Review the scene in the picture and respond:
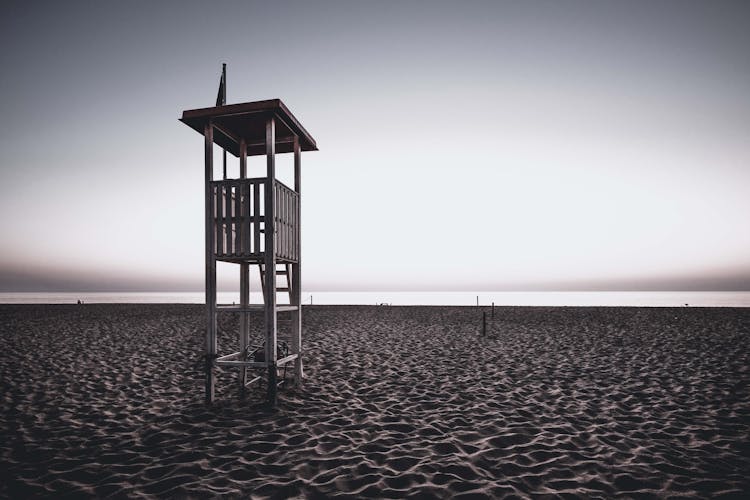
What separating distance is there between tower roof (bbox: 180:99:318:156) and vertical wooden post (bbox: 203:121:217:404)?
0.32 m

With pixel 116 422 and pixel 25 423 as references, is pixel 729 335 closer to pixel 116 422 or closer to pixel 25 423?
pixel 116 422

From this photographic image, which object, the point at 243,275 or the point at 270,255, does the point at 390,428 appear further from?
the point at 243,275

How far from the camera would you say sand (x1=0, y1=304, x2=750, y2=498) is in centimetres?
518

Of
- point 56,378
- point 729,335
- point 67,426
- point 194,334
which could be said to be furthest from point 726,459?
point 194,334

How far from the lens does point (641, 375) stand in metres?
11.2

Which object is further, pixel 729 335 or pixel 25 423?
pixel 729 335

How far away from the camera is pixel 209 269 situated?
8.46 metres

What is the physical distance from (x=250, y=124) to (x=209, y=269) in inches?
129

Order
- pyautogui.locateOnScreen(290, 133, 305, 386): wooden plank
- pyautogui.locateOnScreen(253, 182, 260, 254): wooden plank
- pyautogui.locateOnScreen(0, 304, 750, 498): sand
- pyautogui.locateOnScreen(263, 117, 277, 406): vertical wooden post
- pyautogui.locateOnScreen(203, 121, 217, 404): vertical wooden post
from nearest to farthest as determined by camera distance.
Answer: pyautogui.locateOnScreen(0, 304, 750, 498): sand
pyautogui.locateOnScreen(263, 117, 277, 406): vertical wooden post
pyautogui.locateOnScreen(253, 182, 260, 254): wooden plank
pyautogui.locateOnScreen(203, 121, 217, 404): vertical wooden post
pyautogui.locateOnScreen(290, 133, 305, 386): wooden plank

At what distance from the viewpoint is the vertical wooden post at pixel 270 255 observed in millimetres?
8180

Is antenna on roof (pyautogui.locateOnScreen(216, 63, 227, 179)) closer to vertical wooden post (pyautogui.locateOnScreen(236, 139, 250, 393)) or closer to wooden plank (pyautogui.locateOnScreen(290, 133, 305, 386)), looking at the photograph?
vertical wooden post (pyautogui.locateOnScreen(236, 139, 250, 393))

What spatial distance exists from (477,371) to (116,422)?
341 inches

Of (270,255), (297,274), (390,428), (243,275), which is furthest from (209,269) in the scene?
(390,428)

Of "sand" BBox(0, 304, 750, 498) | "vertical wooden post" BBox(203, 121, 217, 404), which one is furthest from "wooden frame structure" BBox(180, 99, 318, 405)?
"sand" BBox(0, 304, 750, 498)
